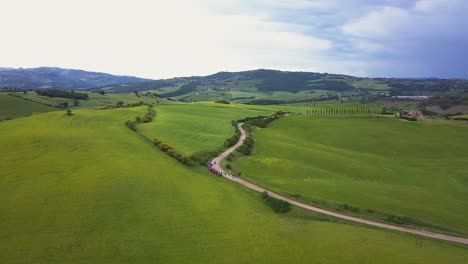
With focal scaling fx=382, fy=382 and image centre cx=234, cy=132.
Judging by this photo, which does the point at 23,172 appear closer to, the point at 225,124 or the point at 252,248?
the point at 252,248

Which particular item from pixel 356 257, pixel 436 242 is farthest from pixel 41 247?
pixel 436 242

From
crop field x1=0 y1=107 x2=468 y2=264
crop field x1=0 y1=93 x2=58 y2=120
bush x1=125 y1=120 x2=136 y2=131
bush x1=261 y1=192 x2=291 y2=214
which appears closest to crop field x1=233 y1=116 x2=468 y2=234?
bush x1=261 y1=192 x2=291 y2=214

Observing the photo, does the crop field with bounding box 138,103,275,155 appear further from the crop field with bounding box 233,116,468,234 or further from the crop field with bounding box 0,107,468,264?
the crop field with bounding box 0,107,468,264

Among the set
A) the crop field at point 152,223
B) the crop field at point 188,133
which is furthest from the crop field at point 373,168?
the crop field at point 152,223

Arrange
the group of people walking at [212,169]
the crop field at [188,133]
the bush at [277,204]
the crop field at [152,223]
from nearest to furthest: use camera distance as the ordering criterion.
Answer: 1. the crop field at [152,223]
2. the bush at [277,204]
3. the group of people walking at [212,169]
4. the crop field at [188,133]

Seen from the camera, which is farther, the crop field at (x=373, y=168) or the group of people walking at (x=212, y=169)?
the group of people walking at (x=212, y=169)

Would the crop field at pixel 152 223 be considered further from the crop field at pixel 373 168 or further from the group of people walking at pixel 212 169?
the crop field at pixel 373 168
